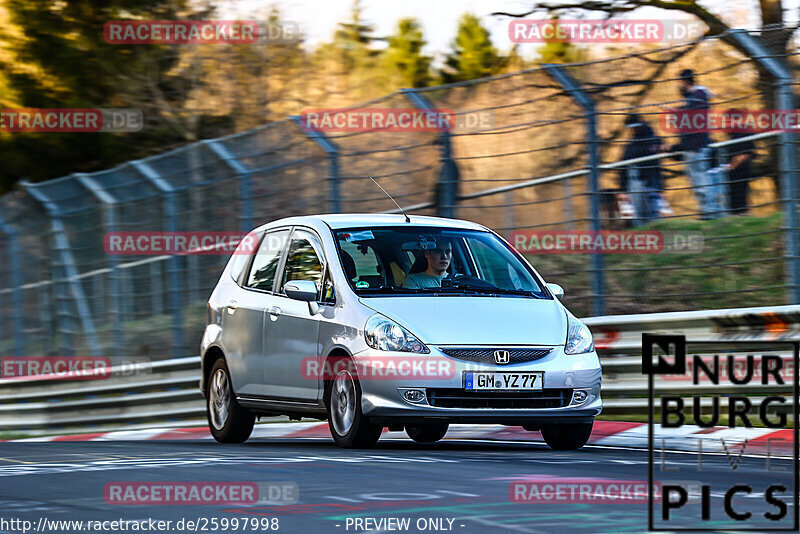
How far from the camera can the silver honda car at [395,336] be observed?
30.5ft

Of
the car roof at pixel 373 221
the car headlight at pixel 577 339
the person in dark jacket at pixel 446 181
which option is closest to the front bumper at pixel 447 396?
the car headlight at pixel 577 339

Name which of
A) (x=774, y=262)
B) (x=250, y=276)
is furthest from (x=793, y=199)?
(x=250, y=276)

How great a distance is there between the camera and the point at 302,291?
9969 millimetres

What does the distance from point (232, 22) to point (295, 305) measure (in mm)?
21207

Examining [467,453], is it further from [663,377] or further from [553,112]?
[553,112]

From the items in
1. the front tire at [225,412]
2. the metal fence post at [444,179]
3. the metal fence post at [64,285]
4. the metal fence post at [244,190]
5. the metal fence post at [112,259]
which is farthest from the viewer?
the metal fence post at [64,285]

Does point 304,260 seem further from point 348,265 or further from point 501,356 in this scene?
point 501,356

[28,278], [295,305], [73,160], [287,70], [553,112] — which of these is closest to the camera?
[295,305]

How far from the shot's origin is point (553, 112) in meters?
12.5

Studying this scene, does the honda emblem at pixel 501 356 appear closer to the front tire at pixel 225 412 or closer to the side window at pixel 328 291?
the side window at pixel 328 291

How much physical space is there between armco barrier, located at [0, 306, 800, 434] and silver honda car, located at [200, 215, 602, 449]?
3.91 feet

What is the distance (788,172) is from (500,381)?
9.69 feet

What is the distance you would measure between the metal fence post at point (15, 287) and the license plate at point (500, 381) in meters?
11.6

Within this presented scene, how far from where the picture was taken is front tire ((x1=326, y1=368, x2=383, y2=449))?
9492 mm
